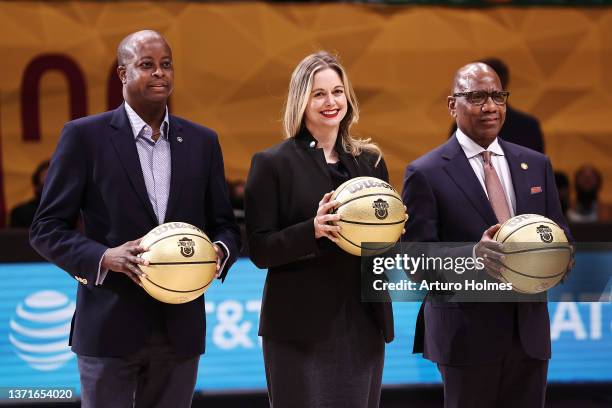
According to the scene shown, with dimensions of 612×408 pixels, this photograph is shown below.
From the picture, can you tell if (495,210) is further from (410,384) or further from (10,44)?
(10,44)

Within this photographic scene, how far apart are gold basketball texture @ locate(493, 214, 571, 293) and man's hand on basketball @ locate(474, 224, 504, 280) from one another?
0.02 meters

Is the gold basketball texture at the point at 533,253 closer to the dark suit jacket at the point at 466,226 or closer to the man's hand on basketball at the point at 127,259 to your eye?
the dark suit jacket at the point at 466,226

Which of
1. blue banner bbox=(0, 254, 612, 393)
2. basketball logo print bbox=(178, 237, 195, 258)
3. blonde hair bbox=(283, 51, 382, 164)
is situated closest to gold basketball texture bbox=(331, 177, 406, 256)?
blonde hair bbox=(283, 51, 382, 164)

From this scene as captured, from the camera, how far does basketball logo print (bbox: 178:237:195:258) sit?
352 centimetres

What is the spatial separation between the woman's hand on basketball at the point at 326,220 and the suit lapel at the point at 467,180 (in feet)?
2.23

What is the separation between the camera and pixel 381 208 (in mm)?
3607

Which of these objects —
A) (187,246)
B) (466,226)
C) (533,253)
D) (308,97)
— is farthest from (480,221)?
(187,246)

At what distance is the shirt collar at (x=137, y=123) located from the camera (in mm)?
3889

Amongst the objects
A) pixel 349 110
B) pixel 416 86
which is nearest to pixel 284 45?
pixel 416 86

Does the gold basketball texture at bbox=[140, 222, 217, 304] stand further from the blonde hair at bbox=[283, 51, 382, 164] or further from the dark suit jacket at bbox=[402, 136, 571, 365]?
the dark suit jacket at bbox=[402, 136, 571, 365]

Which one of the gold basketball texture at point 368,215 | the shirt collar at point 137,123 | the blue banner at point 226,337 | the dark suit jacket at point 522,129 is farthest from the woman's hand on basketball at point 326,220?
the dark suit jacket at point 522,129

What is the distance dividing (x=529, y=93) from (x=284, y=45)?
10.1 feet

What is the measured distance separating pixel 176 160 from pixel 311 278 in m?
0.74

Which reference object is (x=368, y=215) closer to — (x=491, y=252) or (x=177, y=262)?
(x=491, y=252)
